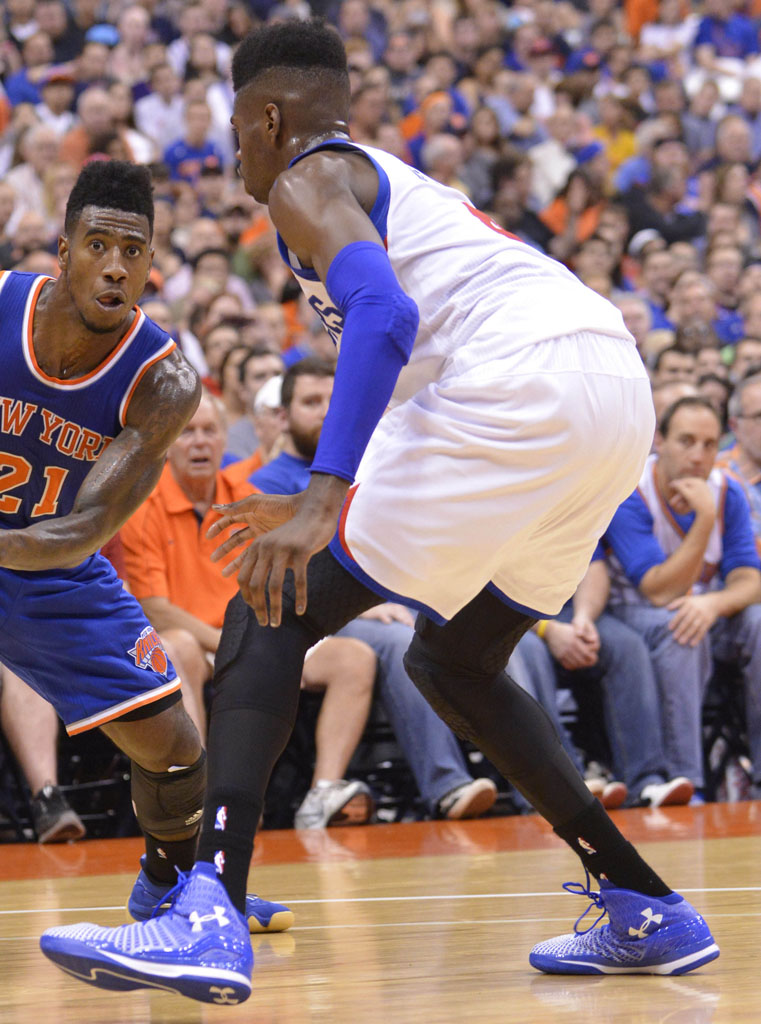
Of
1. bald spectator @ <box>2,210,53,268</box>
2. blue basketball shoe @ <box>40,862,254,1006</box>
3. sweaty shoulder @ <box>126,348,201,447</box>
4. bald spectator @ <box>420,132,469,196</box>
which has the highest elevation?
bald spectator @ <box>420,132,469,196</box>

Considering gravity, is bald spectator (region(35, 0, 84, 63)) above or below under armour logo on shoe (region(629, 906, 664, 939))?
above

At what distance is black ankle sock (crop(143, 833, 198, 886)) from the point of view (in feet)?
11.4

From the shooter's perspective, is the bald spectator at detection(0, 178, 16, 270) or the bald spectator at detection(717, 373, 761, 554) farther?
the bald spectator at detection(0, 178, 16, 270)

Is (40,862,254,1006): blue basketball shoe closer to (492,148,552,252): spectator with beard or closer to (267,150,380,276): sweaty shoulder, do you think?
(267,150,380,276): sweaty shoulder

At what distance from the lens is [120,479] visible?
329 centimetres

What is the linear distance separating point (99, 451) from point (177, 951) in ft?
5.18

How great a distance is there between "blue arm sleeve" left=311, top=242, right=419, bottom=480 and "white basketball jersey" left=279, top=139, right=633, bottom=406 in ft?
0.81

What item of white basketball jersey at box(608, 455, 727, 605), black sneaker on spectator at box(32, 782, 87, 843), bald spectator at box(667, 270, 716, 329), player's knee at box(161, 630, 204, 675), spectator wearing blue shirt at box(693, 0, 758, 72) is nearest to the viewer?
black sneaker on spectator at box(32, 782, 87, 843)

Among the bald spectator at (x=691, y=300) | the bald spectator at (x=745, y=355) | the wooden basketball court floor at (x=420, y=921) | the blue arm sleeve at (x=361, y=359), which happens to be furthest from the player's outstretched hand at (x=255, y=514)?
the bald spectator at (x=691, y=300)

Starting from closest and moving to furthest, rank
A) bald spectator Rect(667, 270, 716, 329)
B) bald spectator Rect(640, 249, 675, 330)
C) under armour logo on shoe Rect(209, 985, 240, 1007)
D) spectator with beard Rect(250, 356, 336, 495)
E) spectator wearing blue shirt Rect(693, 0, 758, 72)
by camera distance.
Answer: under armour logo on shoe Rect(209, 985, 240, 1007) → spectator with beard Rect(250, 356, 336, 495) → bald spectator Rect(667, 270, 716, 329) → bald spectator Rect(640, 249, 675, 330) → spectator wearing blue shirt Rect(693, 0, 758, 72)

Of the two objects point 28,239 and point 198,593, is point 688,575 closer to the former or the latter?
point 198,593

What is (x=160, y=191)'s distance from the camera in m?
9.85

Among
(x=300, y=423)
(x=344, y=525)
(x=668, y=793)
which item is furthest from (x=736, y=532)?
(x=344, y=525)

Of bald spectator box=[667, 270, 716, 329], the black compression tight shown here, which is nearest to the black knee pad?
the black compression tight
